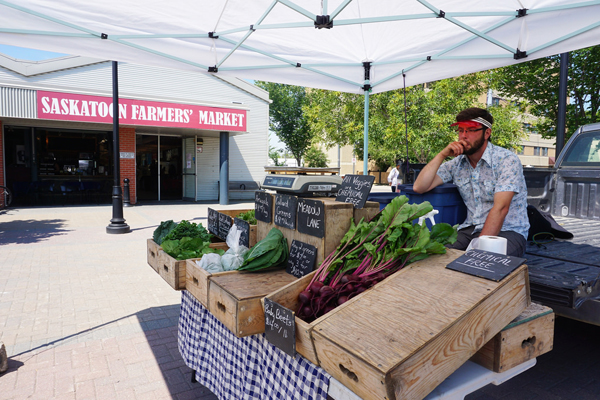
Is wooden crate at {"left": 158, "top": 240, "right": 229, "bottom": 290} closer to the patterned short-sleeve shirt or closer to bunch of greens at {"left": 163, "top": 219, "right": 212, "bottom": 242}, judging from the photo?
bunch of greens at {"left": 163, "top": 219, "right": 212, "bottom": 242}

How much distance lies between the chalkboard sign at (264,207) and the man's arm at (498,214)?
5.24 ft

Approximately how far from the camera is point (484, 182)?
3344 millimetres

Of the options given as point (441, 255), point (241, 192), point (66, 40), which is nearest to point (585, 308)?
point (441, 255)

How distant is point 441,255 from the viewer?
205 centimetres

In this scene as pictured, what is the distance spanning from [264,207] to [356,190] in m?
0.77

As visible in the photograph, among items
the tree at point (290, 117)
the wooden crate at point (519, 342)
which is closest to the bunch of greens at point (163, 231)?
the wooden crate at point (519, 342)

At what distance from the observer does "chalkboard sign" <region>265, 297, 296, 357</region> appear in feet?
5.52

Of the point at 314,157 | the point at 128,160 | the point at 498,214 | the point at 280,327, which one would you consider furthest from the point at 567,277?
the point at 314,157

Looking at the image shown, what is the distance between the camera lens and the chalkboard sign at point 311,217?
2242 mm

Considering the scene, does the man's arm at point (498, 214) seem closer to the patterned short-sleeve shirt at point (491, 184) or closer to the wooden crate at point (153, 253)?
the patterned short-sleeve shirt at point (491, 184)

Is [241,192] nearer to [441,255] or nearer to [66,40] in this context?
[66,40]

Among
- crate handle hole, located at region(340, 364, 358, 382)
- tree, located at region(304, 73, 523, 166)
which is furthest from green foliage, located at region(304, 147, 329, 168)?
crate handle hole, located at region(340, 364, 358, 382)

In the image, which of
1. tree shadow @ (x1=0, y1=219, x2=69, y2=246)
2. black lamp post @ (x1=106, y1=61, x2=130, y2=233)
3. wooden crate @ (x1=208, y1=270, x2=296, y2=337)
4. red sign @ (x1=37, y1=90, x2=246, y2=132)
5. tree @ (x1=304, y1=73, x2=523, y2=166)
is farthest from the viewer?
tree @ (x1=304, y1=73, x2=523, y2=166)

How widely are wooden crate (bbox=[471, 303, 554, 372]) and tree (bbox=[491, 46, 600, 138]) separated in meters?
13.0
